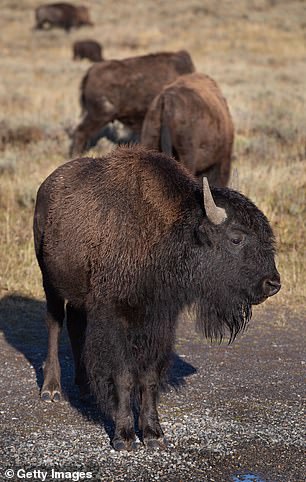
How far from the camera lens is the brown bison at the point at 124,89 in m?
15.3

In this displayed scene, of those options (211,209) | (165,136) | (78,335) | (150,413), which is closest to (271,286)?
(211,209)

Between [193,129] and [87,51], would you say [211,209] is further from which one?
[87,51]

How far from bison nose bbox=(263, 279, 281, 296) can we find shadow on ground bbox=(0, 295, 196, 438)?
3.62 feet

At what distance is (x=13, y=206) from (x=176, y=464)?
693cm

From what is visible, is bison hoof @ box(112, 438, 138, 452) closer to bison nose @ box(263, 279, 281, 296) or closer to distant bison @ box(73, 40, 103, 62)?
bison nose @ box(263, 279, 281, 296)

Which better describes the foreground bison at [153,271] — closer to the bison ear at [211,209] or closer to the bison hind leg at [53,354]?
the bison ear at [211,209]

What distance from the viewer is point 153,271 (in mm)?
5074

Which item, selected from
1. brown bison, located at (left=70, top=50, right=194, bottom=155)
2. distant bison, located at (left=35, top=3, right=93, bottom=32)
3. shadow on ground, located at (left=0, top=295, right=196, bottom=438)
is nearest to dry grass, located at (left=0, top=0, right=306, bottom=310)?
shadow on ground, located at (left=0, top=295, right=196, bottom=438)

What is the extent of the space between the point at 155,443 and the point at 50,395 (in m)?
1.12

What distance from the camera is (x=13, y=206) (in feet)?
36.3

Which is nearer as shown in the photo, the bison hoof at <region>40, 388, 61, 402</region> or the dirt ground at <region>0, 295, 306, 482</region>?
the dirt ground at <region>0, 295, 306, 482</region>

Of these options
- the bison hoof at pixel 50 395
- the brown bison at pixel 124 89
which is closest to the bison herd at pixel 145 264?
the bison hoof at pixel 50 395

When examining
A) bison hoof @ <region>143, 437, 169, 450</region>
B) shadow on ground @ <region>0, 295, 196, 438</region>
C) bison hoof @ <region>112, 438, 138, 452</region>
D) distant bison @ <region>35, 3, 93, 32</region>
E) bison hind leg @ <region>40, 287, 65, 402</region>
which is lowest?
distant bison @ <region>35, 3, 93, 32</region>

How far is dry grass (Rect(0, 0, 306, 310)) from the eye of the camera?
1016cm
